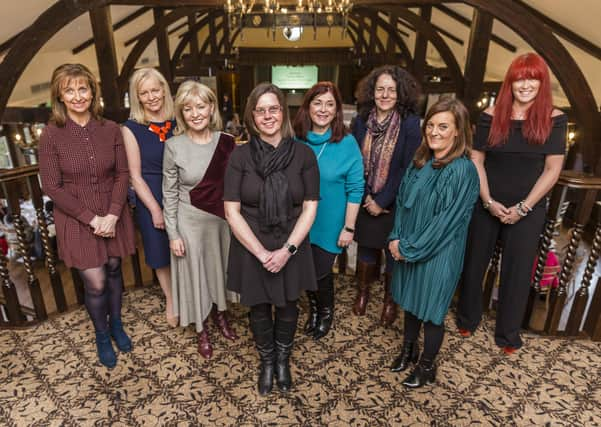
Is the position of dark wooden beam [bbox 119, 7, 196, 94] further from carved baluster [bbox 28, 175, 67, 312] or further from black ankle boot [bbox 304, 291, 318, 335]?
black ankle boot [bbox 304, 291, 318, 335]

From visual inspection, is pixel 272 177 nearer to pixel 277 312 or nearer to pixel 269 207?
pixel 269 207

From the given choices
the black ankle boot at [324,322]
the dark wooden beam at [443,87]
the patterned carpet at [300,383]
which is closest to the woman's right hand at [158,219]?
the patterned carpet at [300,383]

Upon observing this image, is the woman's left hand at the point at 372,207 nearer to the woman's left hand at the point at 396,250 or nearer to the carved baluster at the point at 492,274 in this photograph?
the woman's left hand at the point at 396,250

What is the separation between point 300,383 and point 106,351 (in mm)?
1083

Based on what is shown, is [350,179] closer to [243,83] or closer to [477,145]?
[477,145]

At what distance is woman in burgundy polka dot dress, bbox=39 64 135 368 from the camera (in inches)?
71.7

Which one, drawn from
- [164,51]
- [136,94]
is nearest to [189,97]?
[136,94]

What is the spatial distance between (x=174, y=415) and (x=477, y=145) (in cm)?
201

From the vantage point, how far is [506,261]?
7.01ft

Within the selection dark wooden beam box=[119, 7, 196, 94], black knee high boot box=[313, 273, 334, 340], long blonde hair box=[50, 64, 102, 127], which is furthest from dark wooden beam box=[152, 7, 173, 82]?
black knee high boot box=[313, 273, 334, 340]

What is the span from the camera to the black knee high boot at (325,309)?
237 centimetres

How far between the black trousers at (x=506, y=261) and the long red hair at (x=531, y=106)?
1.24ft

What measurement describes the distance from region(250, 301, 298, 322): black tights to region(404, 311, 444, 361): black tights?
Answer: 60 cm

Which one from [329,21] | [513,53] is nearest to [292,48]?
[513,53]
